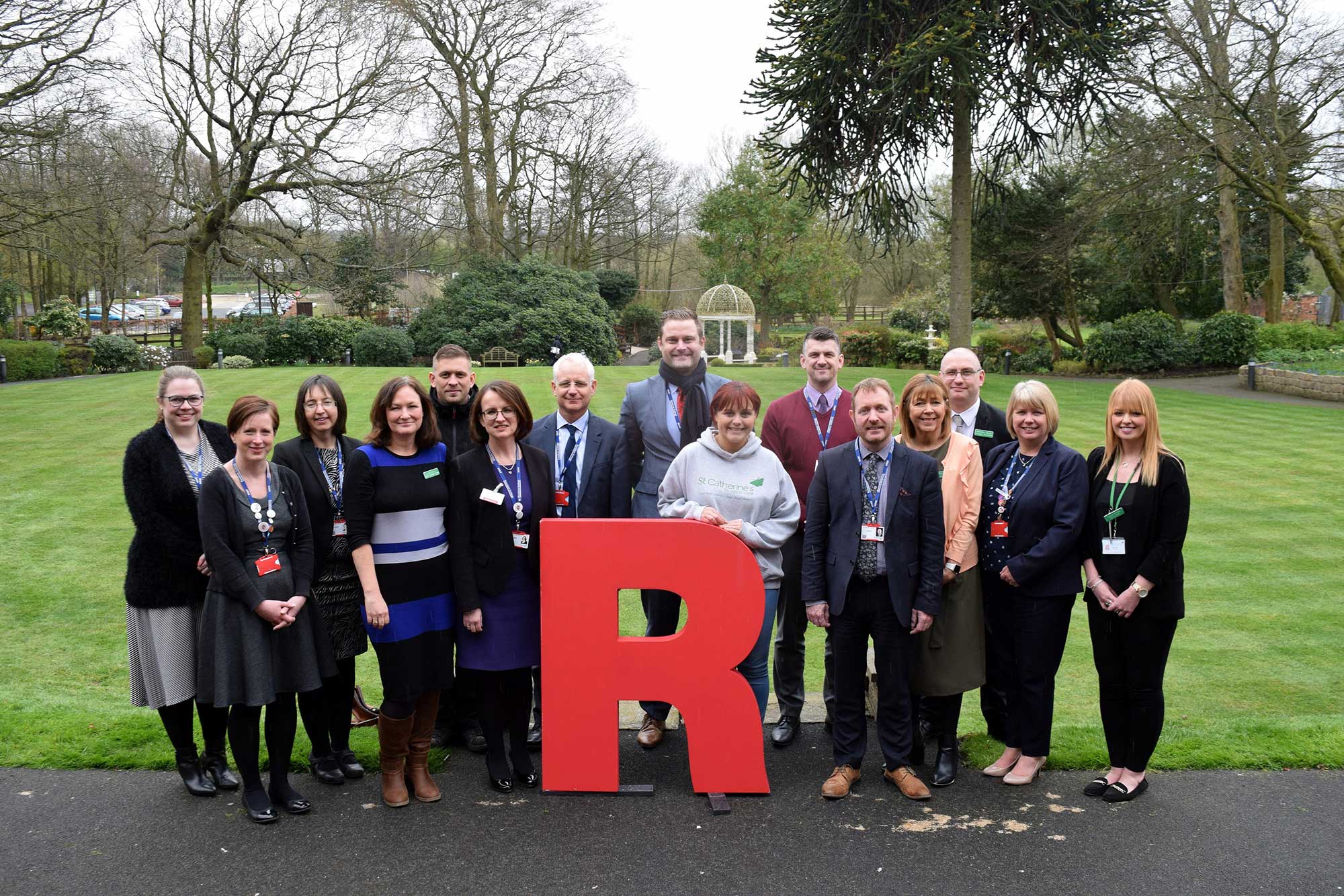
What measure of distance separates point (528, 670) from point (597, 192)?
33.8m

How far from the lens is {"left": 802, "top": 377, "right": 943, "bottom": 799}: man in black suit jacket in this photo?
4.04m

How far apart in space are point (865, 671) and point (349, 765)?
2345 mm

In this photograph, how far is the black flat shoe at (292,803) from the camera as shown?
3906mm

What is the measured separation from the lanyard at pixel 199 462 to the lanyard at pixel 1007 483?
341cm

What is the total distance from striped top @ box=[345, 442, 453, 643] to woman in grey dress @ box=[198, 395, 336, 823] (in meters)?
0.28

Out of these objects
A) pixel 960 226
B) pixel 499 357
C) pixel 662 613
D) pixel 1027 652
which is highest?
pixel 960 226

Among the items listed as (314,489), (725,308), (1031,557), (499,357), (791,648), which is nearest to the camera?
(1031,557)

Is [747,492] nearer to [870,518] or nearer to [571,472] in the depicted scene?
[870,518]

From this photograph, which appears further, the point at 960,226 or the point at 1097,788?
the point at 960,226

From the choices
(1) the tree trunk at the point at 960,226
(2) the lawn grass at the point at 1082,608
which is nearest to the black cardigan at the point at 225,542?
(2) the lawn grass at the point at 1082,608

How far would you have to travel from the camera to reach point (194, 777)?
4.11 m

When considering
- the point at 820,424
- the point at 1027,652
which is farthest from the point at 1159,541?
the point at 820,424

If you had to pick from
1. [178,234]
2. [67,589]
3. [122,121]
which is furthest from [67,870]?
[178,234]

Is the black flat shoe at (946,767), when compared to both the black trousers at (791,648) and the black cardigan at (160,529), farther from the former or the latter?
the black cardigan at (160,529)
